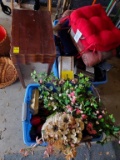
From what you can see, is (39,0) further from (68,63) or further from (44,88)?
(44,88)

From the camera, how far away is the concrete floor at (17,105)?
4.16ft

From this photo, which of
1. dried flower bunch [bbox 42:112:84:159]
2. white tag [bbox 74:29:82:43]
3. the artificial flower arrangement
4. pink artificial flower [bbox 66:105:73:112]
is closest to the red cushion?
white tag [bbox 74:29:82:43]

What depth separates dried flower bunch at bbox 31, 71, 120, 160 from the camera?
2.30 ft

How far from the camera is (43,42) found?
1.11m

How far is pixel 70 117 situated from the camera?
0.72 metres

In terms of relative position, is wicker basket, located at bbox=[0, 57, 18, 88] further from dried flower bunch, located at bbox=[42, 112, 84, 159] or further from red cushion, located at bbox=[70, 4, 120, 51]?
dried flower bunch, located at bbox=[42, 112, 84, 159]

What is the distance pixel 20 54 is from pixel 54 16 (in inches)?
40.4

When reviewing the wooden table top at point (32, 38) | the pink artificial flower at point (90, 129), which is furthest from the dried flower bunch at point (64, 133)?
the wooden table top at point (32, 38)

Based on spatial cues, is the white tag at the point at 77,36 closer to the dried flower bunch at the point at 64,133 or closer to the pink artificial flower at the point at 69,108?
the pink artificial flower at the point at 69,108

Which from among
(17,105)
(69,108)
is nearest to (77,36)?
(69,108)

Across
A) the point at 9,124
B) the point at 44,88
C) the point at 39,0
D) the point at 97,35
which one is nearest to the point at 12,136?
the point at 9,124

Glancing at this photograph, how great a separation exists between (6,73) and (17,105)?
28 cm

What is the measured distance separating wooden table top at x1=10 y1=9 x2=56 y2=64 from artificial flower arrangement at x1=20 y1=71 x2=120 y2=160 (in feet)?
0.53

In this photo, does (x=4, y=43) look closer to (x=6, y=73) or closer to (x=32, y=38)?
(x=6, y=73)
